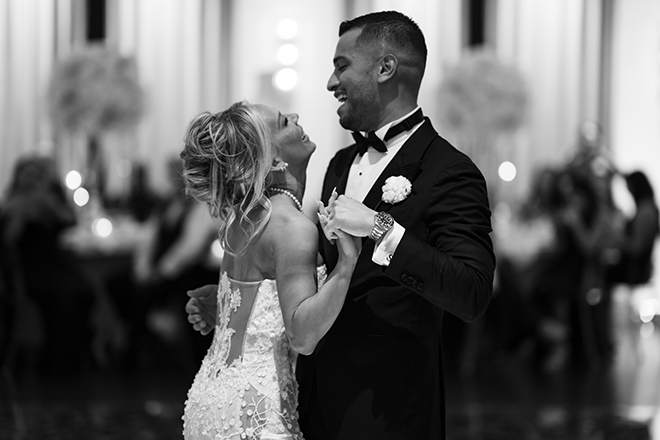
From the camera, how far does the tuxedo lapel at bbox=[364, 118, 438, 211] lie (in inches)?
82.0

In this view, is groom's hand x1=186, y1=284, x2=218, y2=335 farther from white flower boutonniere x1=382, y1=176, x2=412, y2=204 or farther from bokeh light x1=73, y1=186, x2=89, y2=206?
bokeh light x1=73, y1=186, x2=89, y2=206

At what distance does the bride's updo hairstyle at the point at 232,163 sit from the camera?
202 cm

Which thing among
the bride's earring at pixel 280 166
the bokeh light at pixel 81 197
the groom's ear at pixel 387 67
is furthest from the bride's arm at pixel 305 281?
the bokeh light at pixel 81 197

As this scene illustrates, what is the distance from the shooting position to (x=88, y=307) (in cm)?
679

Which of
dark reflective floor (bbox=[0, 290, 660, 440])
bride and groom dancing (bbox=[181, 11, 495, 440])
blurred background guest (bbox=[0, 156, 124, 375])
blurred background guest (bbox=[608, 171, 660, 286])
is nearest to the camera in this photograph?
bride and groom dancing (bbox=[181, 11, 495, 440])

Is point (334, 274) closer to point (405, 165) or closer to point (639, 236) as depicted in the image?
point (405, 165)

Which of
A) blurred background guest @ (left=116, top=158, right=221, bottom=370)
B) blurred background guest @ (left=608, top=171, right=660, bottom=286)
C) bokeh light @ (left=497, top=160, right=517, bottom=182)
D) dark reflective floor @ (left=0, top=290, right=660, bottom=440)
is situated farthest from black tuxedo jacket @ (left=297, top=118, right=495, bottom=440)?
bokeh light @ (left=497, top=160, right=517, bottom=182)

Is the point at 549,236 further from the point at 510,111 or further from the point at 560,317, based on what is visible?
the point at 510,111

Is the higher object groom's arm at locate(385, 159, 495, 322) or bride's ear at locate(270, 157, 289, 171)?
bride's ear at locate(270, 157, 289, 171)

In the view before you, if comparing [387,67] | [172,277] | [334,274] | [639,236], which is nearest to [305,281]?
[334,274]

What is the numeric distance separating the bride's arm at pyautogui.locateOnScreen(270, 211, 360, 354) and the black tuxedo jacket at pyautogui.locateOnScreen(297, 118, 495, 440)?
14cm

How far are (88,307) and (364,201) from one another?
509cm

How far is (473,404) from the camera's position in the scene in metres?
5.09

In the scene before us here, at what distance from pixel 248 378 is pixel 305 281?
0.27 metres
